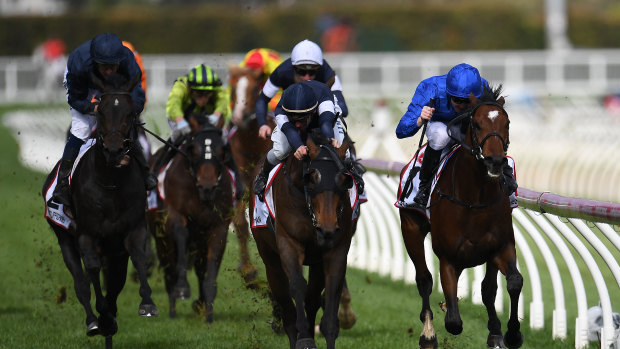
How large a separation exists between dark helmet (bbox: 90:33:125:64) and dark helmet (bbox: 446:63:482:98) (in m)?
2.06

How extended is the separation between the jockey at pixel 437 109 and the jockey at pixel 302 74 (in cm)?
53

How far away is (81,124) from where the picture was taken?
24.7ft

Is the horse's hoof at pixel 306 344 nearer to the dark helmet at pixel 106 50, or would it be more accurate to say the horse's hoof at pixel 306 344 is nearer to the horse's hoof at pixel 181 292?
the dark helmet at pixel 106 50

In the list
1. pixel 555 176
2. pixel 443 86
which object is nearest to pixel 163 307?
pixel 443 86

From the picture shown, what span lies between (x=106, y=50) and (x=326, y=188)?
1.91m

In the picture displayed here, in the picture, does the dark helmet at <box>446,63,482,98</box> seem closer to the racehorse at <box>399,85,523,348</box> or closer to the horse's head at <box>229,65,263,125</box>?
the racehorse at <box>399,85,523,348</box>

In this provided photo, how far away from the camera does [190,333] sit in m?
8.05

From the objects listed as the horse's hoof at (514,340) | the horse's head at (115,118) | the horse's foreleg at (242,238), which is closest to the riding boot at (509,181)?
the horse's hoof at (514,340)

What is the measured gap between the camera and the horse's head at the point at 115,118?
670cm

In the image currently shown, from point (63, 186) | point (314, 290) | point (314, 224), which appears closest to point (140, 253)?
point (63, 186)

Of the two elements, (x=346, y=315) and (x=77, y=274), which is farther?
(x=346, y=315)

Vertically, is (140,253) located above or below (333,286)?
above

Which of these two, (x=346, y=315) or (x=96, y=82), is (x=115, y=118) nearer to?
(x=96, y=82)

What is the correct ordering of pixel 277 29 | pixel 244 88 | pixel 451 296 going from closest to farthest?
pixel 451 296, pixel 244 88, pixel 277 29
